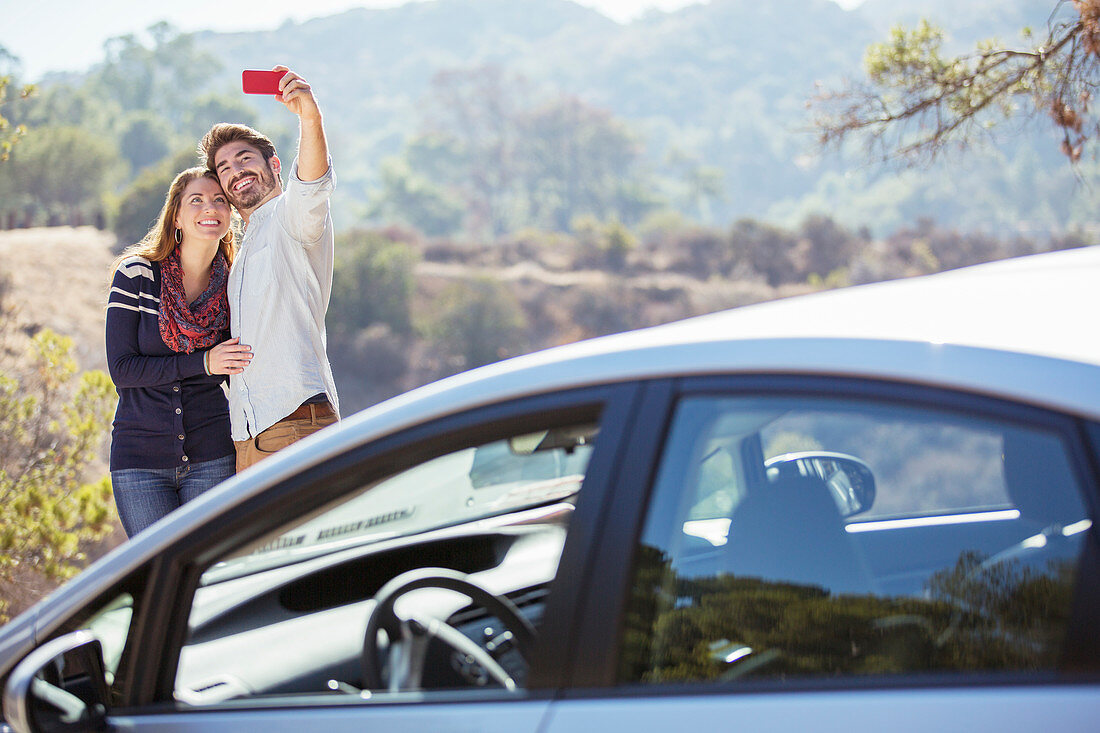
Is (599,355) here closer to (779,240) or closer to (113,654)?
(113,654)

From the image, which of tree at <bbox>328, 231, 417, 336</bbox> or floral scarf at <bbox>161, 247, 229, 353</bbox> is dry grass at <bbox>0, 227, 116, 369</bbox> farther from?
floral scarf at <bbox>161, 247, 229, 353</bbox>

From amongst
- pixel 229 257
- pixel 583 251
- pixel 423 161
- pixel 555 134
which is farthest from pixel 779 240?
pixel 423 161

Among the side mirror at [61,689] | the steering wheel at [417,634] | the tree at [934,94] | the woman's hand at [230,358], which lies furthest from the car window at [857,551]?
the tree at [934,94]

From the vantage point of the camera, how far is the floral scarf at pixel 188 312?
9.45 feet

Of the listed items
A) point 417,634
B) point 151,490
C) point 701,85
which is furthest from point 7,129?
point 701,85

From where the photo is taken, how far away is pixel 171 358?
9.41ft

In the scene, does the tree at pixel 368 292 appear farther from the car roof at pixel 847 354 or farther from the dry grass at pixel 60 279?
the car roof at pixel 847 354

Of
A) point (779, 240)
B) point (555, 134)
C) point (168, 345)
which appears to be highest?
point (555, 134)

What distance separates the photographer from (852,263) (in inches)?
1786

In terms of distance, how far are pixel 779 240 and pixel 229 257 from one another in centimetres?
4651

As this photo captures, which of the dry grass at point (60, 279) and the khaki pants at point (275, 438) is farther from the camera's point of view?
the dry grass at point (60, 279)

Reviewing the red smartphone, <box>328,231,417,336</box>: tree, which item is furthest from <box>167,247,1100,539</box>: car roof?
<box>328,231,417,336</box>: tree

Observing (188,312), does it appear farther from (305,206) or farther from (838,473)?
Result: (838,473)

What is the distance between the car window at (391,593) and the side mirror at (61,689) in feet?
0.42
